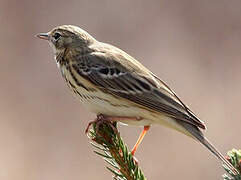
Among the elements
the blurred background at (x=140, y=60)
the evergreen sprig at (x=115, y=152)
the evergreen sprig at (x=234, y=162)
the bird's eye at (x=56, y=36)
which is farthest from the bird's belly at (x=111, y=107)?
the blurred background at (x=140, y=60)

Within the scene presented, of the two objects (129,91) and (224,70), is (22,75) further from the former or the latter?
(129,91)

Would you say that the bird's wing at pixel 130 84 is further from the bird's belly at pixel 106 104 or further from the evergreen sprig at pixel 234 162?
the evergreen sprig at pixel 234 162

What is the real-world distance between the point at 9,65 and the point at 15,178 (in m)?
3.90

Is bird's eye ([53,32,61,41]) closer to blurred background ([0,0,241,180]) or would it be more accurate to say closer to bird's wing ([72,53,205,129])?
bird's wing ([72,53,205,129])

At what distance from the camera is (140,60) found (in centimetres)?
1700

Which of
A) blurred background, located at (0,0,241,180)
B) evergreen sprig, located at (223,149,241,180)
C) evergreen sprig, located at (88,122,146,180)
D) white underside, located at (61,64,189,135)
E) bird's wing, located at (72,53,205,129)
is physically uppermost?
blurred background, located at (0,0,241,180)

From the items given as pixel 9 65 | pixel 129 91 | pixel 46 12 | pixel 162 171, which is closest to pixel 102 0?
pixel 46 12

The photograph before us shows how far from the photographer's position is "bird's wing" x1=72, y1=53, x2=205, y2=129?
6.97 meters

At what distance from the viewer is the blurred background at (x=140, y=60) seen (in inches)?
544

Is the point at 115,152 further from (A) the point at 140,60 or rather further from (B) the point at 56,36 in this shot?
(A) the point at 140,60

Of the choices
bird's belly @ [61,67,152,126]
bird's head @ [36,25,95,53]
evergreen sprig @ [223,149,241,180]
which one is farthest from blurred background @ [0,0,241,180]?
evergreen sprig @ [223,149,241,180]

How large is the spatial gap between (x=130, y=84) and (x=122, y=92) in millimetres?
133

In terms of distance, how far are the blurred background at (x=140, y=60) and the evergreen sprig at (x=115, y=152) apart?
7322mm

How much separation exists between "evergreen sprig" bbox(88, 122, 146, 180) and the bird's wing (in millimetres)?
887
